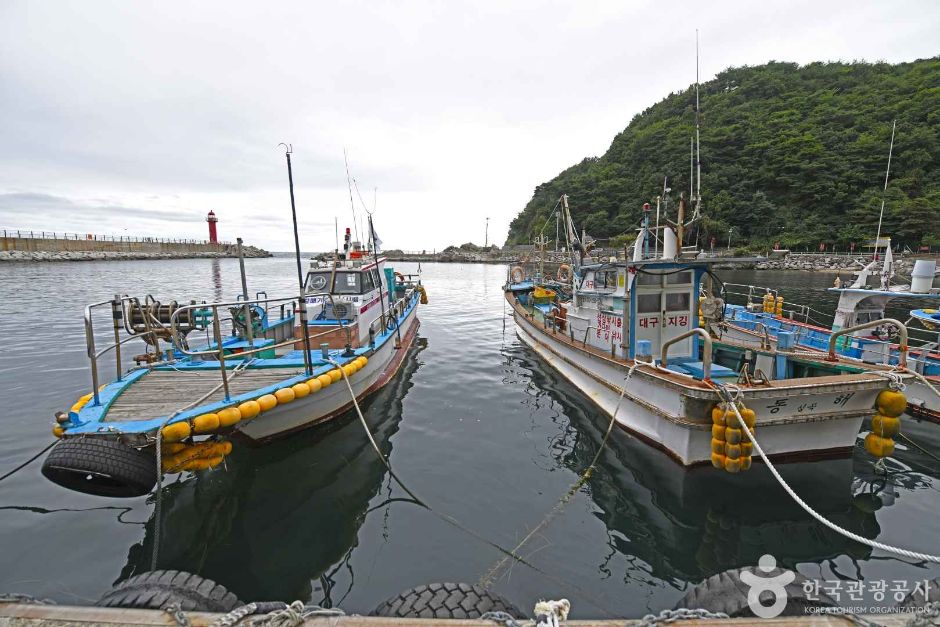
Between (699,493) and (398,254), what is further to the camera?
(398,254)

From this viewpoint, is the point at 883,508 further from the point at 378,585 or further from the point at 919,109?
the point at 919,109

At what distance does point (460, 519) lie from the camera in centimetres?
527

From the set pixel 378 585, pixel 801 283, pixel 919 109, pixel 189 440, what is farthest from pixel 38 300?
pixel 919 109

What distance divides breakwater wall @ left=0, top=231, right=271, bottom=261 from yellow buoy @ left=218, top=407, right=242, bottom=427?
268 feet

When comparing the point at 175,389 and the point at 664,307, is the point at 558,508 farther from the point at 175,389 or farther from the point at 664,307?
the point at 175,389

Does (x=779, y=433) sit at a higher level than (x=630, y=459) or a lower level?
higher

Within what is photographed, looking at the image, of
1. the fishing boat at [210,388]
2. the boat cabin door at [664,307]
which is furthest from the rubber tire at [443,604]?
the boat cabin door at [664,307]

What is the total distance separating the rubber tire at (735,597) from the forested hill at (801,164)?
46.9 m

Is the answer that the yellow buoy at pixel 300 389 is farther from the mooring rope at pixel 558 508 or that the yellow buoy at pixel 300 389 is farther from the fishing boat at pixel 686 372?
the fishing boat at pixel 686 372

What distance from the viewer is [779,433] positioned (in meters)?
5.95

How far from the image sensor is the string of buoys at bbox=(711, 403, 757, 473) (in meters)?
4.96

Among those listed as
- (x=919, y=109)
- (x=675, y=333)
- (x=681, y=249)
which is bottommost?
(x=675, y=333)

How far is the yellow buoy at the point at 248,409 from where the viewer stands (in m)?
5.17

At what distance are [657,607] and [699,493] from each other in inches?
92.0
